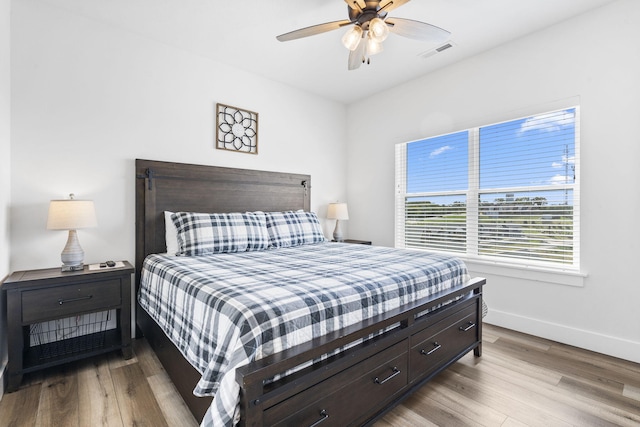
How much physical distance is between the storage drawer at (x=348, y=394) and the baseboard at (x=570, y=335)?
187 centimetres

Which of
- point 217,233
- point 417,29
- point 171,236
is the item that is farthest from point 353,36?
point 171,236

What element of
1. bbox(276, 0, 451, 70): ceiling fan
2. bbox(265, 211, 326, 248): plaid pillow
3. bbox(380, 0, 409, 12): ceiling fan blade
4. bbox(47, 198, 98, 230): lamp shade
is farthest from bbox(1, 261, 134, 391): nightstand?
bbox(380, 0, 409, 12): ceiling fan blade

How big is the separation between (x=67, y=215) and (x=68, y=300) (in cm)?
61

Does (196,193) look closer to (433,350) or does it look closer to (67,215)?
(67,215)

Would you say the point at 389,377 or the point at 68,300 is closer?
the point at 389,377

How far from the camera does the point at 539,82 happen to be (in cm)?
283

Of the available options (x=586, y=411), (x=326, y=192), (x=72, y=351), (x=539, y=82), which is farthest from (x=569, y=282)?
(x=72, y=351)

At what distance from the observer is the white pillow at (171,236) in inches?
108

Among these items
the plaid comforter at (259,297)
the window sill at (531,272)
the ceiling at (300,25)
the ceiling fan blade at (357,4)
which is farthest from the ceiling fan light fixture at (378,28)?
the window sill at (531,272)

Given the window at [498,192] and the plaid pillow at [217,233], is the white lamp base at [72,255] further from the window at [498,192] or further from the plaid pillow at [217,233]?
the window at [498,192]

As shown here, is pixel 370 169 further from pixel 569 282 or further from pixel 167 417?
pixel 167 417

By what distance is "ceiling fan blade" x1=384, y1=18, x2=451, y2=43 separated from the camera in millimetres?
2020

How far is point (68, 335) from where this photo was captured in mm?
2521

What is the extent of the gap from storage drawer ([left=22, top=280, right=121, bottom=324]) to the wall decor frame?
5.79 feet
